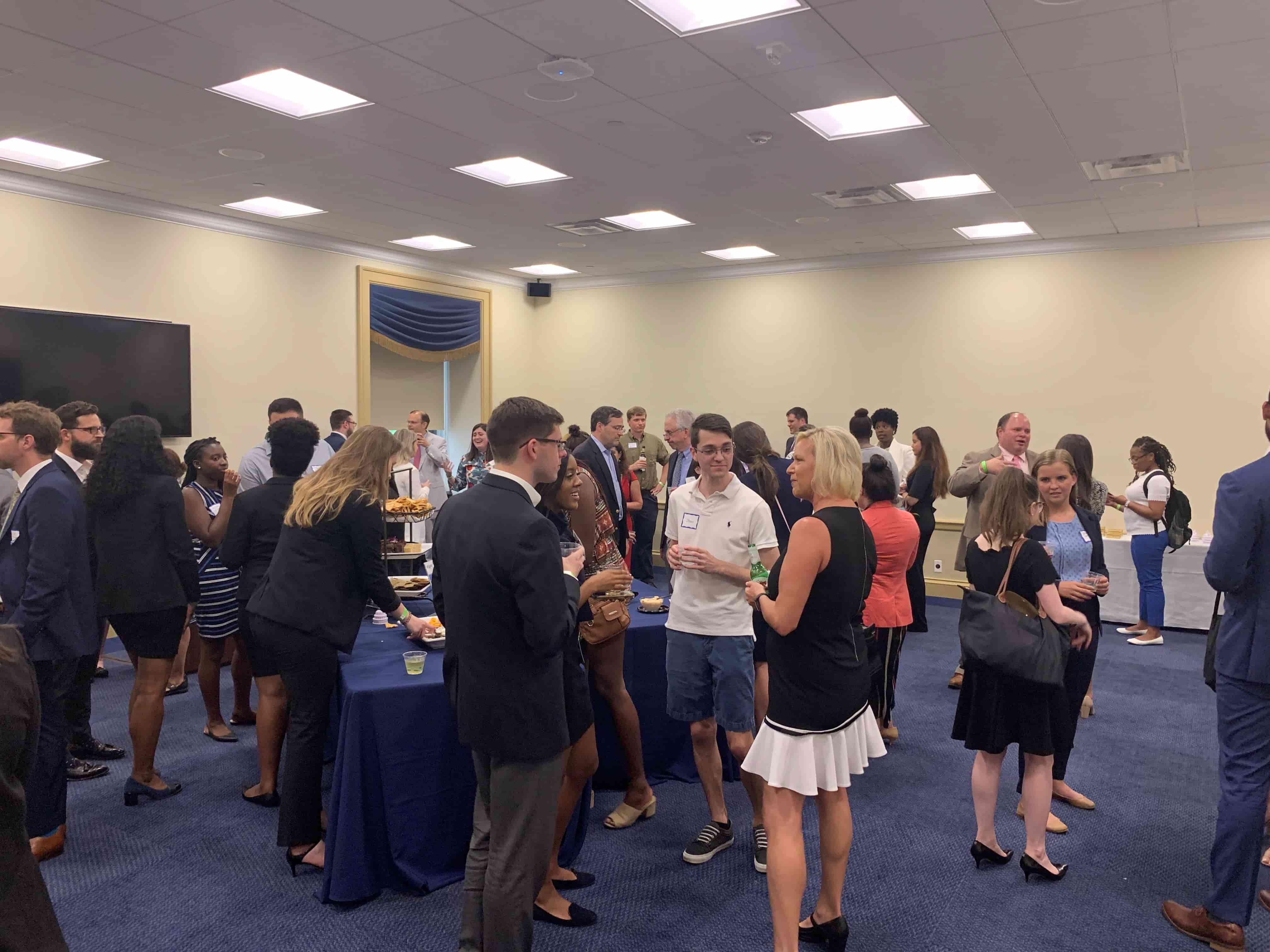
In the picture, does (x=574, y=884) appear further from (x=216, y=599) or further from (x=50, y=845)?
(x=216, y=599)

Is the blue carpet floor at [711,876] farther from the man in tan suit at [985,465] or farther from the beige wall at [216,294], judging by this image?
the beige wall at [216,294]

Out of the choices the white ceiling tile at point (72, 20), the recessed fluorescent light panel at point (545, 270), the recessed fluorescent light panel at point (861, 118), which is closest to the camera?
the white ceiling tile at point (72, 20)

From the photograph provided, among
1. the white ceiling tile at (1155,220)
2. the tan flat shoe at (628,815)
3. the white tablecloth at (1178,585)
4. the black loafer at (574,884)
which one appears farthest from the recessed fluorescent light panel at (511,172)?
the white tablecloth at (1178,585)

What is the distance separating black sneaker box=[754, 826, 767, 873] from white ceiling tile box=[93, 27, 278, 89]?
373 centimetres

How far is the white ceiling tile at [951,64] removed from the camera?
11.7 feet

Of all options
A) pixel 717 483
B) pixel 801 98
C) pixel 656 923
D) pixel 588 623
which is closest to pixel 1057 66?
pixel 801 98

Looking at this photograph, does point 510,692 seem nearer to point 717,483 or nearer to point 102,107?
point 717,483

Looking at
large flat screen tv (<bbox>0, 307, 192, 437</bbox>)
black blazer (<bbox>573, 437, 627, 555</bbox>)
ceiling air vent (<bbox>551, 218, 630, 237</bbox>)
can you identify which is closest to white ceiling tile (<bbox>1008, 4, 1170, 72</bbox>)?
black blazer (<bbox>573, 437, 627, 555</bbox>)

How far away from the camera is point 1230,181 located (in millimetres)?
5727

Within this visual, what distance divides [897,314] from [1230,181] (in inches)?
124

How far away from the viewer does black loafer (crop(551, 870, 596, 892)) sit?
2859 millimetres

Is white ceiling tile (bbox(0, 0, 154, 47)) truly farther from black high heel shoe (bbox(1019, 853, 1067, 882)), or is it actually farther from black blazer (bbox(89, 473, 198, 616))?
black high heel shoe (bbox(1019, 853, 1067, 882))

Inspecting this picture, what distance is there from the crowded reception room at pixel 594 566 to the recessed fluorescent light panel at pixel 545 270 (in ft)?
7.41

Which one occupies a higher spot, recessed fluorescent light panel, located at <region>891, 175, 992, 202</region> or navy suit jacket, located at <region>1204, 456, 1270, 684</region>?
recessed fluorescent light panel, located at <region>891, 175, 992, 202</region>
